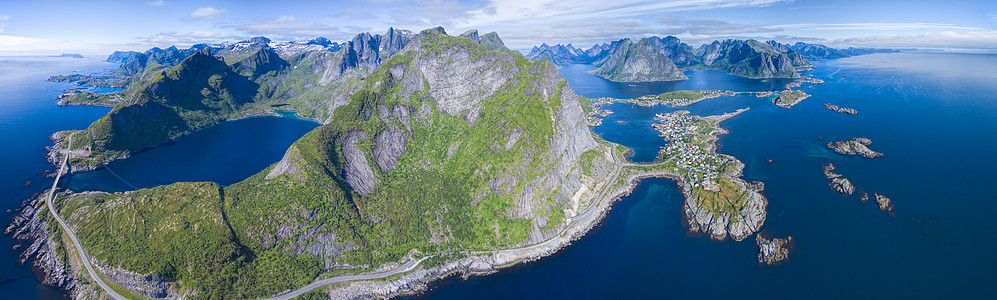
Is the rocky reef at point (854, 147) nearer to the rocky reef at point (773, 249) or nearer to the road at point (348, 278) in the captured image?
the rocky reef at point (773, 249)

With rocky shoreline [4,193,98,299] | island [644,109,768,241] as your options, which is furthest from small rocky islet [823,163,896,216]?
rocky shoreline [4,193,98,299]

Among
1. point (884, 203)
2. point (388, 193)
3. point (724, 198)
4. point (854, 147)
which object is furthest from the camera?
point (854, 147)

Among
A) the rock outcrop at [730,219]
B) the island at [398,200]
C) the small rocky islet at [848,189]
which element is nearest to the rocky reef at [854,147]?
the small rocky islet at [848,189]

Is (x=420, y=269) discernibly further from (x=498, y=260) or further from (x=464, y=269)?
(x=498, y=260)

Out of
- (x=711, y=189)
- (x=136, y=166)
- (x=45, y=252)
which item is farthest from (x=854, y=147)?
(x=136, y=166)

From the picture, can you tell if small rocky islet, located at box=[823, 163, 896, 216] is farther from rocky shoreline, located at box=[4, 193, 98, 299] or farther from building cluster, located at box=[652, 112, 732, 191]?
rocky shoreline, located at box=[4, 193, 98, 299]
